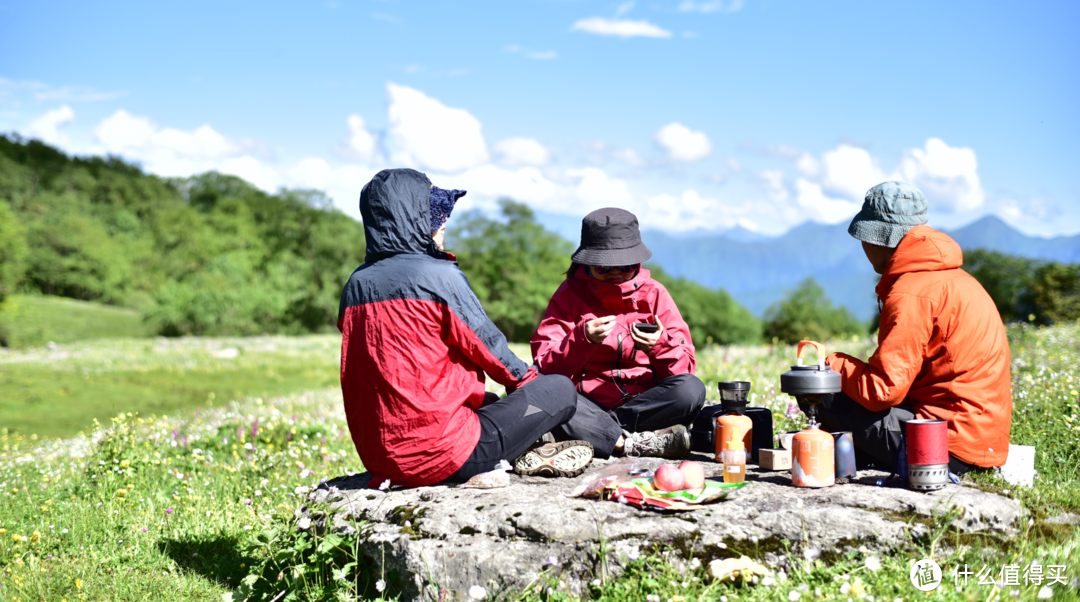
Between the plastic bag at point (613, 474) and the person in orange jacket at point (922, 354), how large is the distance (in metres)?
1.29

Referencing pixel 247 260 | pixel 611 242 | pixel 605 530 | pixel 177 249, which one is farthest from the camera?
pixel 177 249

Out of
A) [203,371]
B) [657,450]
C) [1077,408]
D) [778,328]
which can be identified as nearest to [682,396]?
[657,450]

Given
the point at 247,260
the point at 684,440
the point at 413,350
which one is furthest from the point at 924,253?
the point at 247,260

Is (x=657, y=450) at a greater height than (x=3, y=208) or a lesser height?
lesser

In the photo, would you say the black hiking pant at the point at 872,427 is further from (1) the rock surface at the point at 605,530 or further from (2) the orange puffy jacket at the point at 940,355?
(1) the rock surface at the point at 605,530

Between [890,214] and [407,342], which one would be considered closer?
[407,342]

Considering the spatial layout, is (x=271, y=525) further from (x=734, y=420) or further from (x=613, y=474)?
(x=734, y=420)

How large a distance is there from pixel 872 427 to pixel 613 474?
167 cm

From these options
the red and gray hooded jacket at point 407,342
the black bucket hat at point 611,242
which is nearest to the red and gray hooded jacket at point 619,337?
the black bucket hat at point 611,242

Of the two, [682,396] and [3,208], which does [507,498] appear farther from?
[3,208]

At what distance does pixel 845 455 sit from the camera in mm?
4488

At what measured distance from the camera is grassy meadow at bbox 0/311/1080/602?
359 cm

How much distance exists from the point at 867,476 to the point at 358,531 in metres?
3.18

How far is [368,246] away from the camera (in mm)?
4680
